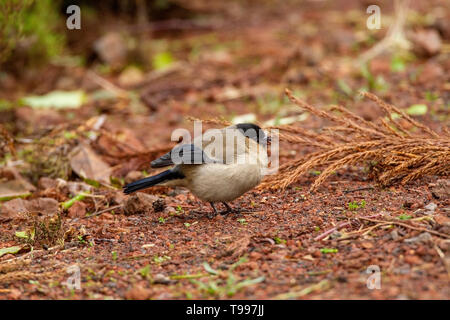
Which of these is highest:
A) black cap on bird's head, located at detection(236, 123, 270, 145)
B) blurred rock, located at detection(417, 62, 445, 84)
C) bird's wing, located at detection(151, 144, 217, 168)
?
A: blurred rock, located at detection(417, 62, 445, 84)

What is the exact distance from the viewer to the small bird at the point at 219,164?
419 cm

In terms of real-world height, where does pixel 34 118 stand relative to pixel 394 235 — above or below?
above

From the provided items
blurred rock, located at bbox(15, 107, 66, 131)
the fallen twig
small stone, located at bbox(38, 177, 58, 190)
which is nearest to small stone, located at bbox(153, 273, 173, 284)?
the fallen twig

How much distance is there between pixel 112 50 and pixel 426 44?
481cm

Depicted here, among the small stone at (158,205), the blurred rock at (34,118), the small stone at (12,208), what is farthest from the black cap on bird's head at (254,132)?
the blurred rock at (34,118)

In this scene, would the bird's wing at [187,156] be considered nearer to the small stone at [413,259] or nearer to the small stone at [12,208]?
the small stone at [12,208]

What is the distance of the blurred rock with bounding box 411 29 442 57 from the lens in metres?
8.30

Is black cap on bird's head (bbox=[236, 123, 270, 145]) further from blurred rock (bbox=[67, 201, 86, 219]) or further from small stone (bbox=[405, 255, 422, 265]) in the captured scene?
small stone (bbox=[405, 255, 422, 265])

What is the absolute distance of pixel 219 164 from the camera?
4246mm

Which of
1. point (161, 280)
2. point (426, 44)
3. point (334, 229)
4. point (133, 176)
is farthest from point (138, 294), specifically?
point (426, 44)

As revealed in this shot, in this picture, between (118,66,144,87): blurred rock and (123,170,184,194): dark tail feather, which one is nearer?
(123,170,184,194): dark tail feather

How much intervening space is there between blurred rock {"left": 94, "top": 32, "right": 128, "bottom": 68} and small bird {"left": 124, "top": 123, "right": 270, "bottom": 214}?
19.0 ft

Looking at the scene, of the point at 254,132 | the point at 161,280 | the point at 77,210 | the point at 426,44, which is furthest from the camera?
the point at 426,44

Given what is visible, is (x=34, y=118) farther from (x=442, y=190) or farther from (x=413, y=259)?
(x=413, y=259)
